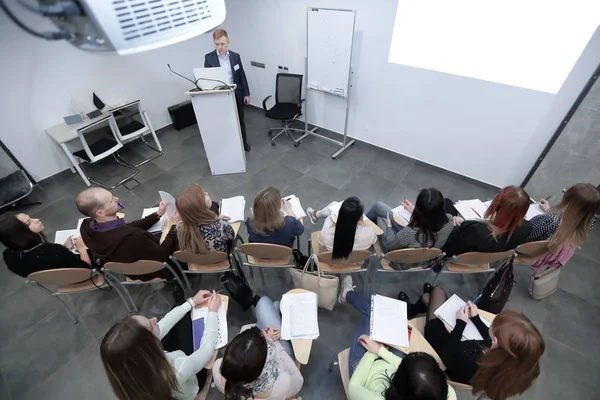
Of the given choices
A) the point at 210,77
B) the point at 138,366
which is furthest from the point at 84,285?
the point at 210,77

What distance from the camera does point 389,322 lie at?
1.70 metres

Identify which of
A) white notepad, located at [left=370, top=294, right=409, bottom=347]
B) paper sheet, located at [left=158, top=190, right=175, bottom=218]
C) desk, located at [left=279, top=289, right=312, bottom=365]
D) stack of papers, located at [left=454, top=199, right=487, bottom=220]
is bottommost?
desk, located at [left=279, top=289, right=312, bottom=365]

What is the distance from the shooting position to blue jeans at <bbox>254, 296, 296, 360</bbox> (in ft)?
5.70

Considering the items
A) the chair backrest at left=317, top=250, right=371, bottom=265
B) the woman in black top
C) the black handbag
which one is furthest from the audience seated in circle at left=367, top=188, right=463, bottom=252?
the woman in black top

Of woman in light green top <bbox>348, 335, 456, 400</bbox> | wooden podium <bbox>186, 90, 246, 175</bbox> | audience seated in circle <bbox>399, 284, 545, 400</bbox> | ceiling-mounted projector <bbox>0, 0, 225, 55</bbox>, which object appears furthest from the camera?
wooden podium <bbox>186, 90, 246, 175</bbox>

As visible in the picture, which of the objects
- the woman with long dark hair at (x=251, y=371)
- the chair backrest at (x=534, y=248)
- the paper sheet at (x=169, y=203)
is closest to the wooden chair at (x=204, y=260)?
the paper sheet at (x=169, y=203)

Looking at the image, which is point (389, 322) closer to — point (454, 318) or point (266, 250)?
point (454, 318)

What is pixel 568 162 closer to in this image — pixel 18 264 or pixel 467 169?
pixel 467 169

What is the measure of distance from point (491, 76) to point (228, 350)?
12.2ft

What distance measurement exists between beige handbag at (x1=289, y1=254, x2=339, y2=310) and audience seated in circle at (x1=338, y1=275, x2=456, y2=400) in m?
0.26

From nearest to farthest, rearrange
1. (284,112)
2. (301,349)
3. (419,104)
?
(301,349), (419,104), (284,112)

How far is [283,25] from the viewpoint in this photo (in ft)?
14.3

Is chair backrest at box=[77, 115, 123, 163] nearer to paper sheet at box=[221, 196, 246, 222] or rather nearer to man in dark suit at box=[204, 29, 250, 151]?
man in dark suit at box=[204, 29, 250, 151]

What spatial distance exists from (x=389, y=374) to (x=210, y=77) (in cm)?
342
